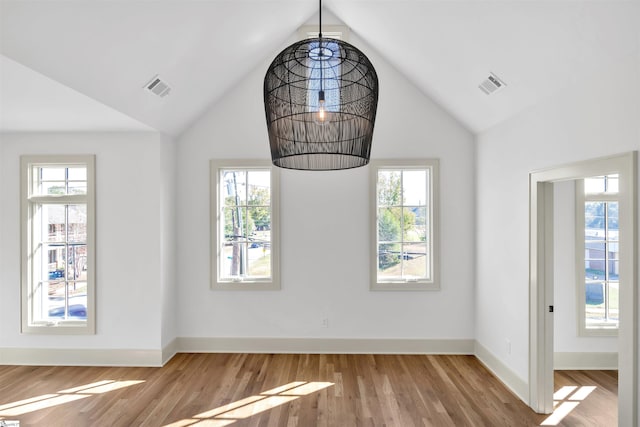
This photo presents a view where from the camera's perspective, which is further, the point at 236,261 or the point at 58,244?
the point at 236,261

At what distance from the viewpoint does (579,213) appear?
381cm

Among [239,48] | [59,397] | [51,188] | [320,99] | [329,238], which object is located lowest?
[59,397]

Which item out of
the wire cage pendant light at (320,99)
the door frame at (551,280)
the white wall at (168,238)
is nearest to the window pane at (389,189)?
the door frame at (551,280)

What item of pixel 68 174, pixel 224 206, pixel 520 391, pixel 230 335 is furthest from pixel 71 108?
pixel 520 391

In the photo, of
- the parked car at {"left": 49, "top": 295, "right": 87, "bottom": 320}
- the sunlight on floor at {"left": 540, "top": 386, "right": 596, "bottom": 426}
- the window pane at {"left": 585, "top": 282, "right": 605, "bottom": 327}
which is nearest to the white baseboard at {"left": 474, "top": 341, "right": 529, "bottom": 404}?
the sunlight on floor at {"left": 540, "top": 386, "right": 596, "bottom": 426}

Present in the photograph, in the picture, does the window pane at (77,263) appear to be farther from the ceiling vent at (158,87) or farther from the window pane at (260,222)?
the ceiling vent at (158,87)

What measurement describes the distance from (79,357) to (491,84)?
4.85 meters

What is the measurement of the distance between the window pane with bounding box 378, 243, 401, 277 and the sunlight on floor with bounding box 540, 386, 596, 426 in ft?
6.16

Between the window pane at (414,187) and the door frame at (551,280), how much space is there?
144cm

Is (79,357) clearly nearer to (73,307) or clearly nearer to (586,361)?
(73,307)

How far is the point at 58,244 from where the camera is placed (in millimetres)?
4129

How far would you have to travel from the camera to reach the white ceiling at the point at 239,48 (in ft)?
7.20

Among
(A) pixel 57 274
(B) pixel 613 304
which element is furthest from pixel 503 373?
(A) pixel 57 274

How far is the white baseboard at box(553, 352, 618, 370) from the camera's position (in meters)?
3.82
